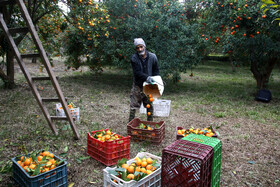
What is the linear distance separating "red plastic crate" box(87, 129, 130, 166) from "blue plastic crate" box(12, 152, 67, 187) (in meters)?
0.73

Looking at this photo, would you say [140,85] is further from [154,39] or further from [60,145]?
[154,39]

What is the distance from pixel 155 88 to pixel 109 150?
155 centimetres

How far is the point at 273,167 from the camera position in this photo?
139 inches

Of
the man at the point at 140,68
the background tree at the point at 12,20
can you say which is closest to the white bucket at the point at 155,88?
the man at the point at 140,68

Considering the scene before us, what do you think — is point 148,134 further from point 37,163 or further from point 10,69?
point 10,69

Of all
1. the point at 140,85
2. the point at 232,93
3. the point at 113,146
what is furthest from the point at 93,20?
the point at 232,93

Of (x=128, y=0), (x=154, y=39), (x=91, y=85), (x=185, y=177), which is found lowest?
(x=91, y=85)

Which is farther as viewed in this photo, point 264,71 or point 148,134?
point 264,71

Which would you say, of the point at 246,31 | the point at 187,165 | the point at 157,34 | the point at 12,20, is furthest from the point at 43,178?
the point at 246,31

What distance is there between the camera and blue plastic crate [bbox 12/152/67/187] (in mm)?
2365

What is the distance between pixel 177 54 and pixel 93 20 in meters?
3.70

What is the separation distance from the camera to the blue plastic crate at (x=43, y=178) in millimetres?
2365

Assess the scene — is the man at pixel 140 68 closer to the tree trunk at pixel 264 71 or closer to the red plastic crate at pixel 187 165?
the red plastic crate at pixel 187 165

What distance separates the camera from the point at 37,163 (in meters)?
2.60
